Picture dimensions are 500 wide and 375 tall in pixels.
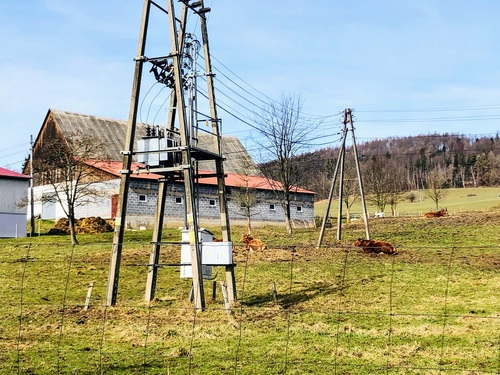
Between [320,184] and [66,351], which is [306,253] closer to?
[66,351]

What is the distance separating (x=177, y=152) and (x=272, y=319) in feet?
17.0

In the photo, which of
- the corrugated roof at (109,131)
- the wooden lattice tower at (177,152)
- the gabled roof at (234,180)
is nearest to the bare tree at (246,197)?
the gabled roof at (234,180)

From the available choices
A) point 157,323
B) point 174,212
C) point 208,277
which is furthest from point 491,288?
point 174,212

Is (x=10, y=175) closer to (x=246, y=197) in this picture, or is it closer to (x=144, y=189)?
(x=144, y=189)

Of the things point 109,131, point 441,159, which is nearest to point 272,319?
point 109,131

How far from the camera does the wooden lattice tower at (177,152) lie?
15.4 metres

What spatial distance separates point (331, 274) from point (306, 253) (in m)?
3.91

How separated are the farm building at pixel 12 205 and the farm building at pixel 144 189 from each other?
202 centimetres

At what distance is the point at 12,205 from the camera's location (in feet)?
136

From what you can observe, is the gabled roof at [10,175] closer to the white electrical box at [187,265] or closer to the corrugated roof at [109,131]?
the corrugated roof at [109,131]

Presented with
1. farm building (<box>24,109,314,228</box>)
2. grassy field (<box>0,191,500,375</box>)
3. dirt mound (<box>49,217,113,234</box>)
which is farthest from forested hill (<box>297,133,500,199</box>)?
grassy field (<box>0,191,500,375</box>)

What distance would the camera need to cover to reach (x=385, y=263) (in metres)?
21.7

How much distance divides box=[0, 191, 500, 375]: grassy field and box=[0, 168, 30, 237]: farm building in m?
18.0

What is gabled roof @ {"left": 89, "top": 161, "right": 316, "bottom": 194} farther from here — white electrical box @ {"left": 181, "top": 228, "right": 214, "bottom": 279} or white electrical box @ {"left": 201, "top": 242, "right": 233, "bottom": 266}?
white electrical box @ {"left": 201, "top": 242, "right": 233, "bottom": 266}
